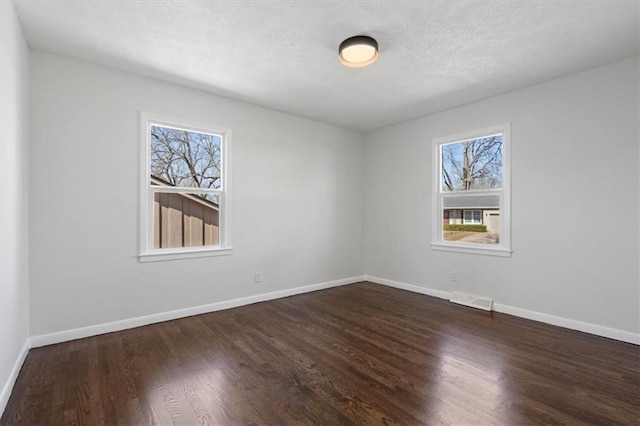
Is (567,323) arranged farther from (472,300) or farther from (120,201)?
(120,201)

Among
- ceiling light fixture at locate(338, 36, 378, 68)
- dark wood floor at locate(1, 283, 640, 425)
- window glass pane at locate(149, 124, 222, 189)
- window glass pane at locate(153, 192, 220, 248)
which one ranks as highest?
ceiling light fixture at locate(338, 36, 378, 68)

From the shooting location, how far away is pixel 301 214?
189 inches

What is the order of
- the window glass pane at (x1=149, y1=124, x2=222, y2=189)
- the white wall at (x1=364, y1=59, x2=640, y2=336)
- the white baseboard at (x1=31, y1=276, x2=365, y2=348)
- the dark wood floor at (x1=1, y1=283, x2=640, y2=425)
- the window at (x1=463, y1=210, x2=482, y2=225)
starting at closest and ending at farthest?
the dark wood floor at (x1=1, y1=283, x2=640, y2=425) → the white baseboard at (x1=31, y1=276, x2=365, y2=348) → the white wall at (x1=364, y1=59, x2=640, y2=336) → the window glass pane at (x1=149, y1=124, x2=222, y2=189) → the window at (x1=463, y1=210, x2=482, y2=225)

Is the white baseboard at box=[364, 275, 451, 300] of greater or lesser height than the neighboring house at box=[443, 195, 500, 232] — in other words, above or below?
below

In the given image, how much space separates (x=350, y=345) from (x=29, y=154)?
131 inches

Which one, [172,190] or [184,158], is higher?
[184,158]

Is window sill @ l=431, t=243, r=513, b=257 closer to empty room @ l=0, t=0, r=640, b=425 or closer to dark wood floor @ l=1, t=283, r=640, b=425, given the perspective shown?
empty room @ l=0, t=0, r=640, b=425

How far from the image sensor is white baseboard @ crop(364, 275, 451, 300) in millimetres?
4454

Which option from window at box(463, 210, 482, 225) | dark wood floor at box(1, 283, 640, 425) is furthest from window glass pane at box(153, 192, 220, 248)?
window at box(463, 210, 482, 225)

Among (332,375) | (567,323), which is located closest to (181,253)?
(332,375)

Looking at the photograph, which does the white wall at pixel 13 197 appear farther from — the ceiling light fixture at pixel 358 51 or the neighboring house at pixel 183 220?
the ceiling light fixture at pixel 358 51

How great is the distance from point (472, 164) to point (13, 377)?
504 centimetres

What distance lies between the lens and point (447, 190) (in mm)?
4543

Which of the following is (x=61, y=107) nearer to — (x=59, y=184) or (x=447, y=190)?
(x=59, y=184)
